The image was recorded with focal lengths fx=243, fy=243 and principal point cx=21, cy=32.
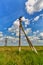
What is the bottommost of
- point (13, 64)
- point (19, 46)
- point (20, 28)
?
point (13, 64)

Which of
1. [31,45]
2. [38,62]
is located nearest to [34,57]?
[38,62]

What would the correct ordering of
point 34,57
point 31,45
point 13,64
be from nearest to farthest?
point 13,64 → point 34,57 → point 31,45

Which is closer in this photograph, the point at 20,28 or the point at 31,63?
the point at 31,63

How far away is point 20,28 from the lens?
47.1 ft

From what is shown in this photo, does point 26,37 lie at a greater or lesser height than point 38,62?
greater

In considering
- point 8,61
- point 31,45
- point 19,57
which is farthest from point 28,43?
point 8,61

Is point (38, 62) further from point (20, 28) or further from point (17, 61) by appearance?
point (20, 28)

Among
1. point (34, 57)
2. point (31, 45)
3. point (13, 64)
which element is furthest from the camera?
point (31, 45)

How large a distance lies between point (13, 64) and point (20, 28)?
155 inches

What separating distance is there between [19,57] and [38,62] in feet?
4.09

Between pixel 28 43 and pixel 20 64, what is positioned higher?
pixel 28 43

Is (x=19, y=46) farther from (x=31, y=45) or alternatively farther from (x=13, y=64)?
(x=13, y=64)

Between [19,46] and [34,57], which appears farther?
[19,46]

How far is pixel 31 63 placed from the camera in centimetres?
1109
